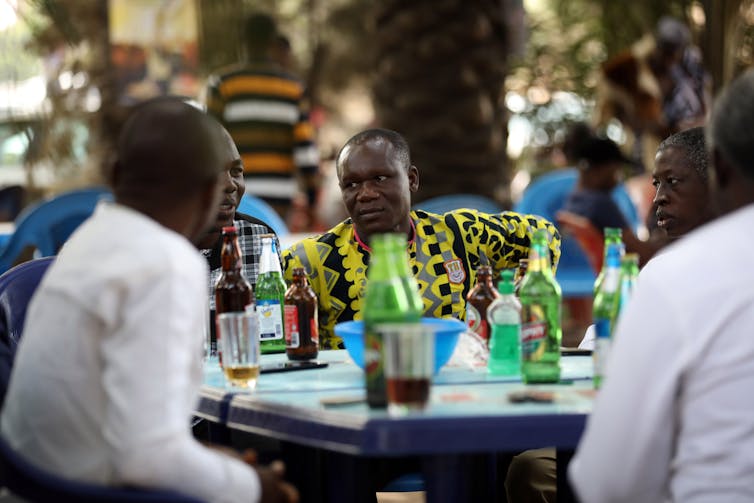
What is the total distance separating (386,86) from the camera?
8.09 m

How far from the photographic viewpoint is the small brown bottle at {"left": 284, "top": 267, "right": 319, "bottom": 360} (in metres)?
3.37

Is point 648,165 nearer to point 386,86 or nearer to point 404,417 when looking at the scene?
point 386,86

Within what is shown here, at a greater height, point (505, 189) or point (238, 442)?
point (505, 189)

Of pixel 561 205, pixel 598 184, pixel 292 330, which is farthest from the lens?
pixel 561 205

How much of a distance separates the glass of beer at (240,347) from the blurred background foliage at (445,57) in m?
5.23

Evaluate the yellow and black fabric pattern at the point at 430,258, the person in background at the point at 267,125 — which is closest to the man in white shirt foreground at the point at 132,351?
the yellow and black fabric pattern at the point at 430,258

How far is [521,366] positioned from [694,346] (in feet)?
2.81

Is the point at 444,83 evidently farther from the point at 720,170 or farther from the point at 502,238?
the point at 720,170

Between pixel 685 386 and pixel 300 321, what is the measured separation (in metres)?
1.51

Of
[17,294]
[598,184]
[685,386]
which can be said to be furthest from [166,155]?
[598,184]

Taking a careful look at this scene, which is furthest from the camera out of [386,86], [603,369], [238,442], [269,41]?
[269,41]

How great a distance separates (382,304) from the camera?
251 centimetres

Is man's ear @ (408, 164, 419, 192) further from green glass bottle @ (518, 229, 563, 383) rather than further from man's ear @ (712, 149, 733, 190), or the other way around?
man's ear @ (712, 149, 733, 190)

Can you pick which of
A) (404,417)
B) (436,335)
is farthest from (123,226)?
(436,335)
